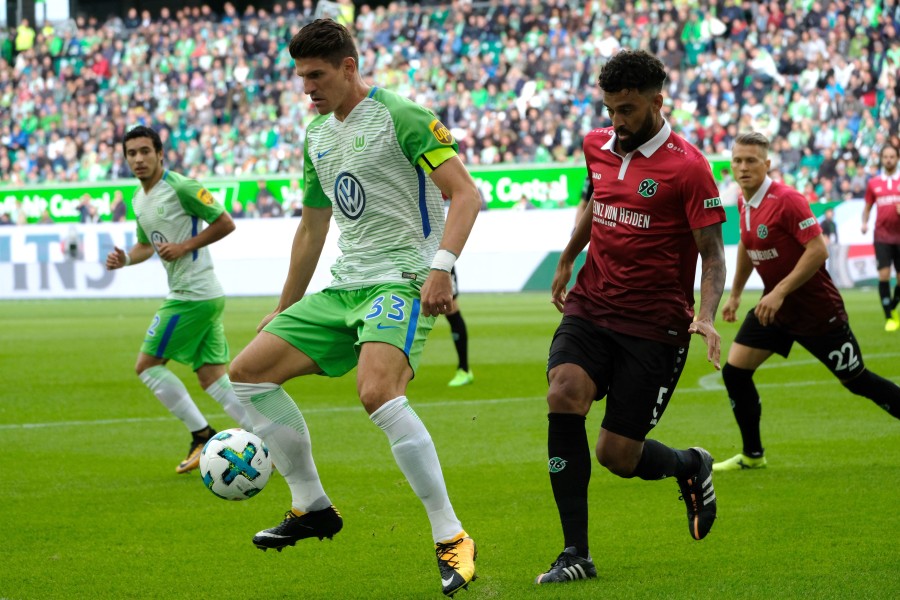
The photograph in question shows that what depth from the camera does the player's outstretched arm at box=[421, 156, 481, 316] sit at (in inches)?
183

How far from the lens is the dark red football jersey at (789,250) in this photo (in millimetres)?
7234

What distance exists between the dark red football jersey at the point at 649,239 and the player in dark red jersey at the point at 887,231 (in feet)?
41.9

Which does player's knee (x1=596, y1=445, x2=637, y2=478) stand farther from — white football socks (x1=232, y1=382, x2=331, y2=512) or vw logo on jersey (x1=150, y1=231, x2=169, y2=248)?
vw logo on jersey (x1=150, y1=231, x2=169, y2=248)

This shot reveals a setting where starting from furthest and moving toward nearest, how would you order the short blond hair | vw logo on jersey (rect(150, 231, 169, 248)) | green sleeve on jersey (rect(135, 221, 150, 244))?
green sleeve on jersey (rect(135, 221, 150, 244)) → vw logo on jersey (rect(150, 231, 169, 248)) → the short blond hair

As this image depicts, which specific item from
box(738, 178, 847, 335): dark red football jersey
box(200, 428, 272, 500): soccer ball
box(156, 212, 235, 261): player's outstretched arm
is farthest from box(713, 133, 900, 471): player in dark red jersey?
box(156, 212, 235, 261): player's outstretched arm

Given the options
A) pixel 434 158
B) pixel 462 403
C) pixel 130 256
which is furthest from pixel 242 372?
pixel 462 403

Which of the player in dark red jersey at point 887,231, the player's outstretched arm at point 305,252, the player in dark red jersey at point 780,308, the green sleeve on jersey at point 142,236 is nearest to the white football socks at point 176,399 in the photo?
the green sleeve on jersey at point 142,236

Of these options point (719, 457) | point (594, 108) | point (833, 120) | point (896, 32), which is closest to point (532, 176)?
point (594, 108)

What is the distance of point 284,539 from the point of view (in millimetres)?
5055

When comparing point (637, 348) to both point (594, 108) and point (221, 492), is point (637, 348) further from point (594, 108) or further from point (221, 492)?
point (594, 108)

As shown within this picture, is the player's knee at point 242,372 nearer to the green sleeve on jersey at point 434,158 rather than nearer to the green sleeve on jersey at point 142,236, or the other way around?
the green sleeve on jersey at point 434,158

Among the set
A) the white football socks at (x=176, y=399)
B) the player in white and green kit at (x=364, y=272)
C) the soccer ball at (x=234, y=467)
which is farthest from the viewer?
the white football socks at (x=176, y=399)

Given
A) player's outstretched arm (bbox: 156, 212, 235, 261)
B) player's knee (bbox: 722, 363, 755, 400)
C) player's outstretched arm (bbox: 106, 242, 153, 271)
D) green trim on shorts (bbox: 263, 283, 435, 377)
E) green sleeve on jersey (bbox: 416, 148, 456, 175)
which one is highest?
green sleeve on jersey (bbox: 416, 148, 456, 175)

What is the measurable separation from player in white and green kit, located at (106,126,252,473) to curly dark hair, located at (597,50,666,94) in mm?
4120
